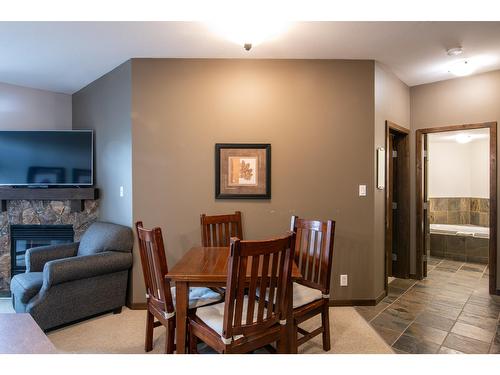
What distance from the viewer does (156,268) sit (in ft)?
5.69

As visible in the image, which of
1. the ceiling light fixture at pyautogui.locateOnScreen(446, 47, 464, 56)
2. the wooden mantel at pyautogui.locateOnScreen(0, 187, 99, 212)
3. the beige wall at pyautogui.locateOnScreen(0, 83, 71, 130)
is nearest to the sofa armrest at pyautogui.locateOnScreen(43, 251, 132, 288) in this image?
the wooden mantel at pyautogui.locateOnScreen(0, 187, 99, 212)

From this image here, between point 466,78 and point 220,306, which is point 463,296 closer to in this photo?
point 466,78

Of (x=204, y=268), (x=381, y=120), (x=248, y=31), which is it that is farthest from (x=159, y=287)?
(x=381, y=120)

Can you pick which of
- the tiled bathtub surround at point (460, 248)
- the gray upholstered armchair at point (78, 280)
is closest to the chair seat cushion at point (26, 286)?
the gray upholstered armchair at point (78, 280)

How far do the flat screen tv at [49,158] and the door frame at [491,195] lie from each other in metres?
3.95

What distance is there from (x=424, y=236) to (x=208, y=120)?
3.04 m

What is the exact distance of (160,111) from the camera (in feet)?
9.14

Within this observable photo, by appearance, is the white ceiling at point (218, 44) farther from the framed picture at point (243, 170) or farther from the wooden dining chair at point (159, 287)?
the wooden dining chair at point (159, 287)

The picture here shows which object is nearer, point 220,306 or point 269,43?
point 220,306

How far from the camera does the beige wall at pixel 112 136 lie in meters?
2.87

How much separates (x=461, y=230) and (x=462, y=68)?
9.68 ft

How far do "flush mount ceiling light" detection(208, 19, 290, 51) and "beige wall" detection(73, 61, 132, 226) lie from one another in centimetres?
113
